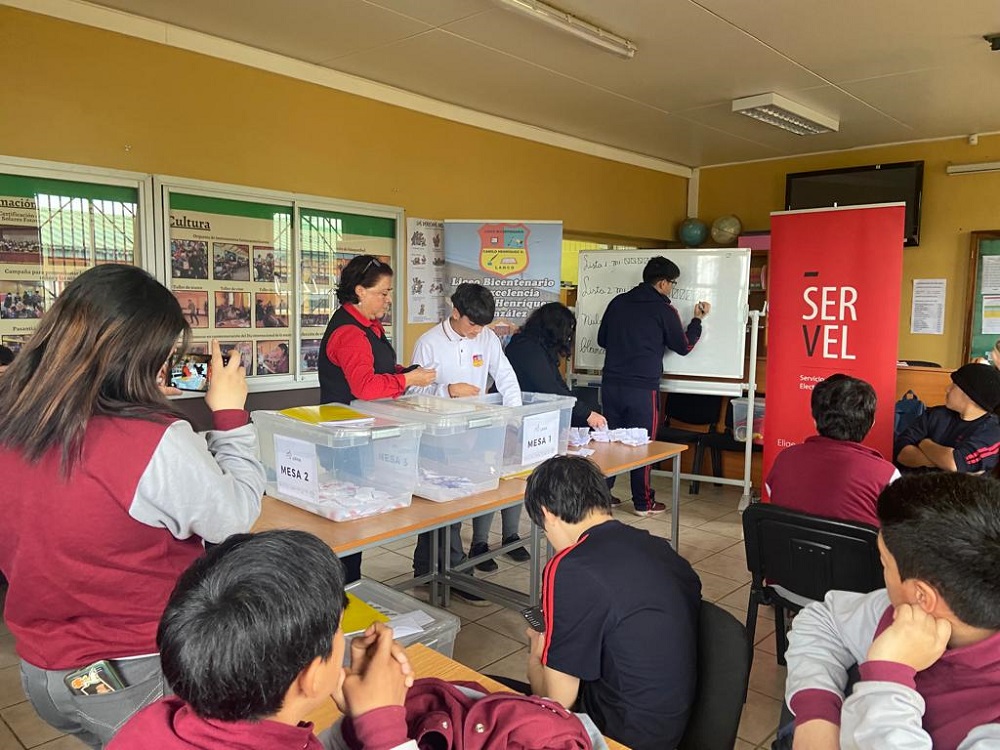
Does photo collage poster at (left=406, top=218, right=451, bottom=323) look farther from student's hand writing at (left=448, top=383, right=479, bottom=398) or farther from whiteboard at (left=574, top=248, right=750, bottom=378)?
student's hand writing at (left=448, top=383, right=479, bottom=398)

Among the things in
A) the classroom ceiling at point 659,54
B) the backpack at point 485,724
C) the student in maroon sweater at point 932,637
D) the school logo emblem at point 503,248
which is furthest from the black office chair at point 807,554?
the school logo emblem at point 503,248

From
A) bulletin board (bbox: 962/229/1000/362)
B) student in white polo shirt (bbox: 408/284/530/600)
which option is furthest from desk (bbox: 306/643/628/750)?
bulletin board (bbox: 962/229/1000/362)

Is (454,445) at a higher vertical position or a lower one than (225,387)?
lower

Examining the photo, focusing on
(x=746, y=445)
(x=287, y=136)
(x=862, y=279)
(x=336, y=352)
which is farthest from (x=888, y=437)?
(x=287, y=136)

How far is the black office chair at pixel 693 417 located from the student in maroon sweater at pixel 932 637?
434 cm

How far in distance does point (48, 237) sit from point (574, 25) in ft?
9.25

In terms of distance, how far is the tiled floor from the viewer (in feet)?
8.02

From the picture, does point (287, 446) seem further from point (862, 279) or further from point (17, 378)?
point (862, 279)

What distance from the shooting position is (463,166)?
5434 mm

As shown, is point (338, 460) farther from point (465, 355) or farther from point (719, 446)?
point (719, 446)

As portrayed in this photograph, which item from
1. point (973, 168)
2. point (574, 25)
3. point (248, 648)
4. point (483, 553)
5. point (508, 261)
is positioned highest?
point (574, 25)

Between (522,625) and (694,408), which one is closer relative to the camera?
(522,625)

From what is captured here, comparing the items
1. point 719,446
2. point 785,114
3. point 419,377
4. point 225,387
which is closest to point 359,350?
point 419,377

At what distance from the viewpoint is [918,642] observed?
1.02 m
